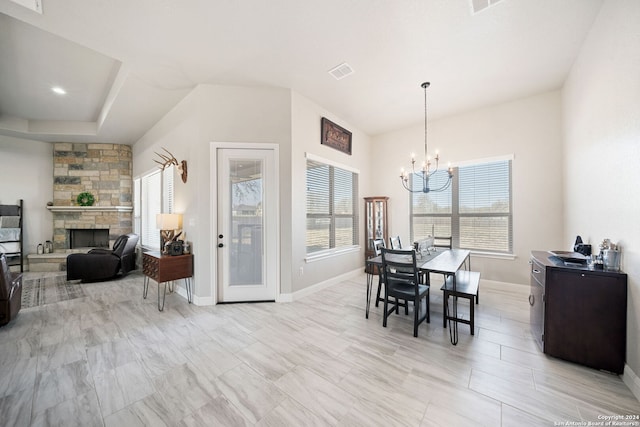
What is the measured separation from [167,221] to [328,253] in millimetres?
2714

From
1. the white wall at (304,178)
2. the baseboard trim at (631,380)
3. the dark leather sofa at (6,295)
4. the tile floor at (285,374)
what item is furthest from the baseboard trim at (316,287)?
the baseboard trim at (631,380)

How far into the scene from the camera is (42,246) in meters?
5.65

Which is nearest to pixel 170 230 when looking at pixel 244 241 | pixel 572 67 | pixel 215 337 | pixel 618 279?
pixel 244 241

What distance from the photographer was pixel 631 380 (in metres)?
1.71

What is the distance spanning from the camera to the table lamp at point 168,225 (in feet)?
11.6

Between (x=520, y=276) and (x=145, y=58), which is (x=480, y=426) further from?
(x=145, y=58)

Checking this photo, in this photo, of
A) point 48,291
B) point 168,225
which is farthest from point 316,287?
point 48,291

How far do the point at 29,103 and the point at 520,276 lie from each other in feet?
31.1

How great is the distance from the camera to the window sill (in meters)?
3.86

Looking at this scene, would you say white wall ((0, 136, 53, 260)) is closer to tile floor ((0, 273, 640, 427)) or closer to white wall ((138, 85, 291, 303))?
tile floor ((0, 273, 640, 427))

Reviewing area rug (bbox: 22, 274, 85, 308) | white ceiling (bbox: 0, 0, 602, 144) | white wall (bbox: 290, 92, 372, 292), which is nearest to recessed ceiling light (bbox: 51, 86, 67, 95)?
white ceiling (bbox: 0, 0, 602, 144)

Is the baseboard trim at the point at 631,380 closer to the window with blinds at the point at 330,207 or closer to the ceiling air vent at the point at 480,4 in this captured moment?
the ceiling air vent at the point at 480,4

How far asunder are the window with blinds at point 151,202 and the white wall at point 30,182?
2023mm

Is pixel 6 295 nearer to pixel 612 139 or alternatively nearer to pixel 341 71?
pixel 341 71
